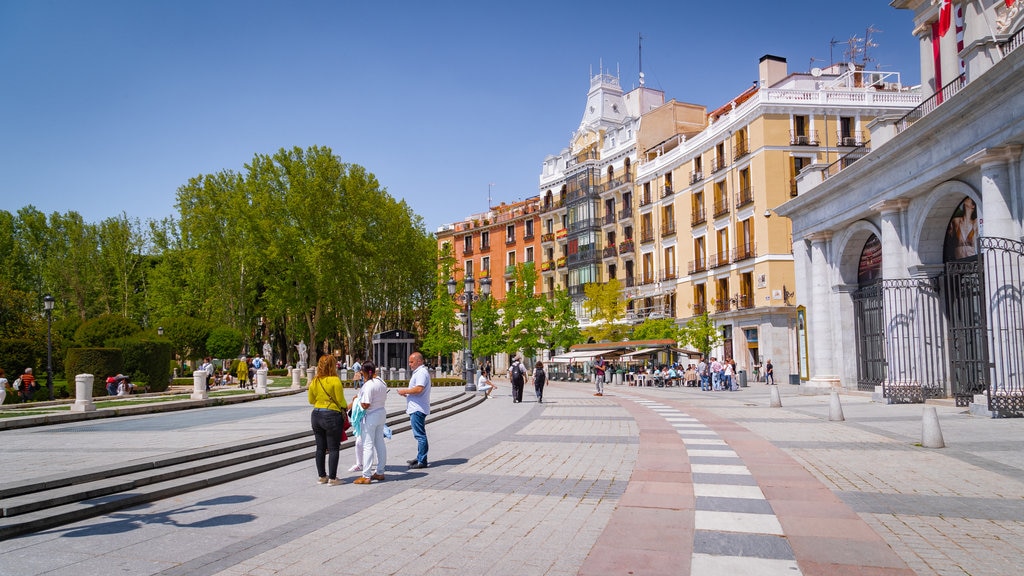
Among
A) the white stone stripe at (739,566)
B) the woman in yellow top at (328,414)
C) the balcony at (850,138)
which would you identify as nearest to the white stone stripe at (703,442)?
the woman in yellow top at (328,414)

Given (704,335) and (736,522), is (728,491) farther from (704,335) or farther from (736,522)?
(704,335)

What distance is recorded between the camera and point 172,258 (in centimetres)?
5419

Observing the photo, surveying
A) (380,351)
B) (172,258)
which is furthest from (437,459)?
(172,258)

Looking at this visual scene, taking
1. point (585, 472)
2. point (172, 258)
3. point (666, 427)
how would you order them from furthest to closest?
point (172, 258), point (666, 427), point (585, 472)

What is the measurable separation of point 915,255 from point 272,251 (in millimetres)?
37404

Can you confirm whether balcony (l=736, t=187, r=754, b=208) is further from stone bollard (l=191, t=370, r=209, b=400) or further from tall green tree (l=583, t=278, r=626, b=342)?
stone bollard (l=191, t=370, r=209, b=400)

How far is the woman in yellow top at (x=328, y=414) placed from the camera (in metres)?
8.84

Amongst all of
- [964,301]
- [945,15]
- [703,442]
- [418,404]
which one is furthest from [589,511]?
[945,15]

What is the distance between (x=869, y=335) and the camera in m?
22.0

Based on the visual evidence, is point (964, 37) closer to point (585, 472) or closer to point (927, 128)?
point (927, 128)

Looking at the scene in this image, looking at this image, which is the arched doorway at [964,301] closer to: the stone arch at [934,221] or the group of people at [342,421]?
the stone arch at [934,221]

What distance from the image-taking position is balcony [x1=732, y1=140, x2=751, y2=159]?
4197 centimetres

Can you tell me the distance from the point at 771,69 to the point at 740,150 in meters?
7.58

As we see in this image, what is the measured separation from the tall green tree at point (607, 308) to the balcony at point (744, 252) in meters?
11.2
